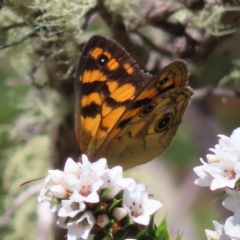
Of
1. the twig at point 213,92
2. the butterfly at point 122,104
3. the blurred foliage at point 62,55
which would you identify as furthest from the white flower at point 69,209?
the twig at point 213,92

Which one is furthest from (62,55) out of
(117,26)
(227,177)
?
(227,177)

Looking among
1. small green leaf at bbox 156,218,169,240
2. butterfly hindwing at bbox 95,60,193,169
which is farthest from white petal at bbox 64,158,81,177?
butterfly hindwing at bbox 95,60,193,169

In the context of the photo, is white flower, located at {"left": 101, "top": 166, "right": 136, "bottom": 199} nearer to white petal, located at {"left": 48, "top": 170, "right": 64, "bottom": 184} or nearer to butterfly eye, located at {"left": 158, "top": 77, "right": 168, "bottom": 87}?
white petal, located at {"left": 48, "top": 170, "right": 64, "bottom": 184}

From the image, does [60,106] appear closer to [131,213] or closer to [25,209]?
[25,209]

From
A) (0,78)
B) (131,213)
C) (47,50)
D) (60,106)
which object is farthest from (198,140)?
(0,78)

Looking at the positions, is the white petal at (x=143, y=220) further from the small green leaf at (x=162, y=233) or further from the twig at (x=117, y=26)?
the twig at (x=117, y=26)

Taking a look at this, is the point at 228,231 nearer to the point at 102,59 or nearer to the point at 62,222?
the point at 62,222
